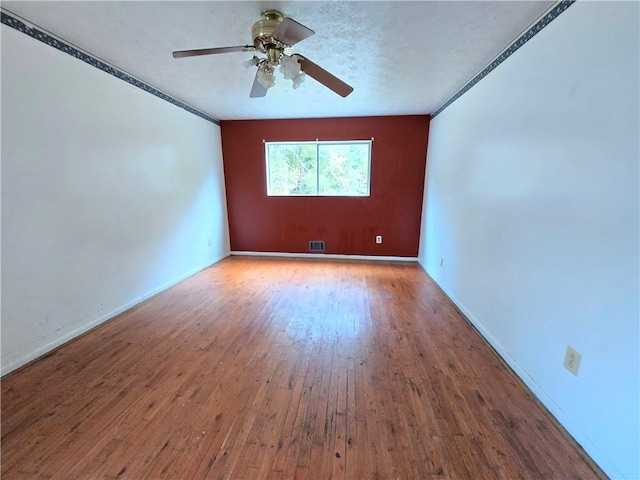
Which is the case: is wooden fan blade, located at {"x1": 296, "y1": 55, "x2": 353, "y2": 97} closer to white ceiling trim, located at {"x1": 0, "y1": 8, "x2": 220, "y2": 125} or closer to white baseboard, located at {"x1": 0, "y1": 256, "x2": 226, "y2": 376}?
white ceiling trim, located at {"x1": 0, "y1": 8, "x2": 220, "y2": 125}

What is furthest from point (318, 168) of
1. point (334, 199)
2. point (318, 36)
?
point (318, 36)

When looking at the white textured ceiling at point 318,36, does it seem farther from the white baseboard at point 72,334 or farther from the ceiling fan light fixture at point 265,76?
the white baseboard at point 72,334

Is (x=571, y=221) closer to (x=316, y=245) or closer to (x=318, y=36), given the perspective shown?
(x=318, y=36)

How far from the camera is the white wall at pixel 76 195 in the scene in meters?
1.74

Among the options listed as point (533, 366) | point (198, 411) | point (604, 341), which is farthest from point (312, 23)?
point (533, 366)

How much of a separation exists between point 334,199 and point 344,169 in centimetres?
49

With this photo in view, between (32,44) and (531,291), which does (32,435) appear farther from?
(531,291)

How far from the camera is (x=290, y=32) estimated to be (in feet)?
4.91

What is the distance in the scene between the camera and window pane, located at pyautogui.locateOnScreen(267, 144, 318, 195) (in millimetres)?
4309

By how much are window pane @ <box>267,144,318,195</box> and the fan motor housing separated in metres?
2.63

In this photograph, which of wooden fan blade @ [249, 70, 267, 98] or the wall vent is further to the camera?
the wall vent

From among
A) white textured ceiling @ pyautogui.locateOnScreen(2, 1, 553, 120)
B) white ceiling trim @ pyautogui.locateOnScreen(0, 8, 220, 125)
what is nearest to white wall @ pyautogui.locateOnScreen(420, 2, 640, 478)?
white textured ceiling @ pyautogui.locateOnScreen(2, 1, 553, 120)

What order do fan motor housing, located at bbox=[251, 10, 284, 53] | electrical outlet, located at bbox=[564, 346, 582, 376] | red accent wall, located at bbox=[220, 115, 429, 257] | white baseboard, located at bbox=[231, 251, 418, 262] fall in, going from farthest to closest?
white baseboard, located at bbox=[231, 251, 418, 262], red accent wall, located at bbox=[220, 115, 429, 257], fan motor housing, located at bbox=[251, 10, 284, 53], electrical outlet, located at bbox=[564, 346, 582, 376]

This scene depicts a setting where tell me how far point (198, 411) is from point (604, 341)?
6.56 ft
